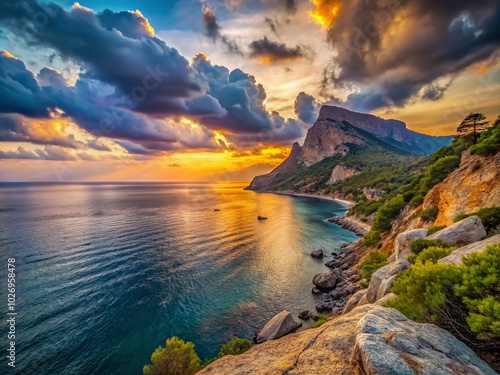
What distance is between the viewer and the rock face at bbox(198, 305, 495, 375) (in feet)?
19.8

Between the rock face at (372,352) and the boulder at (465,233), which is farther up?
the boulder at (465,233)

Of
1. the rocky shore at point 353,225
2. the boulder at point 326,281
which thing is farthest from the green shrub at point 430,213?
the rocky shore at point 353,225

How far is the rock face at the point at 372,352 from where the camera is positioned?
6.03m

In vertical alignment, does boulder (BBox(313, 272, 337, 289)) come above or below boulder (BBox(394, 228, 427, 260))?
below

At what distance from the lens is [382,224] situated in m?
47.5

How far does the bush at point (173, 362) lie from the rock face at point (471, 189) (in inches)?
Answer: 1208

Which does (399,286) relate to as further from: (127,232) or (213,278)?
(127,232)

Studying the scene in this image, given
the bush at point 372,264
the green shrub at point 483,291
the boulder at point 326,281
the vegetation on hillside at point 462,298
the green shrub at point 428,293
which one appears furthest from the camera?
the boulder at point 326,281

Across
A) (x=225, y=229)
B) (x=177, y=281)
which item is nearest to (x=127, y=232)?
(x=225, y=229)

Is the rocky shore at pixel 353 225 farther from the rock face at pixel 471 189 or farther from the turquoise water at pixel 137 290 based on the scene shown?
the rock face at pixel 471 189

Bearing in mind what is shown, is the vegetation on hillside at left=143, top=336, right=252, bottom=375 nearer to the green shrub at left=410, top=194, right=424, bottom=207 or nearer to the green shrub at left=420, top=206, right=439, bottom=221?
the green shrub at left=420, top=206, right=439, bottom=221

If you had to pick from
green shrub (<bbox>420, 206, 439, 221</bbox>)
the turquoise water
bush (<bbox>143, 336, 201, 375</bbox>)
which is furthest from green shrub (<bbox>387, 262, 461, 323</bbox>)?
green shrub (<bbox>420, 206, 439, 221</bbox>)

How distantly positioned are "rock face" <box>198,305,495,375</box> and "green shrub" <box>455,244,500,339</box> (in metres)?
0.98

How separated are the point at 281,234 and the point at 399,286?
63.6 meters
